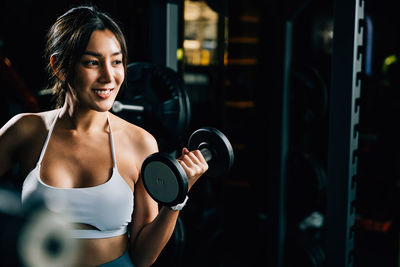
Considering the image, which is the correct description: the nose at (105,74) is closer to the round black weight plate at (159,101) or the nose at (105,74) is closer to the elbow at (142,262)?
the elbow at (142,262)

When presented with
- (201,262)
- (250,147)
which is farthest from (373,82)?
(201,262)

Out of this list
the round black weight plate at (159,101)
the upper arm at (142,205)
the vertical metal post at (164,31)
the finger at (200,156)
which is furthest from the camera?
the vertical metal post at (164,31)

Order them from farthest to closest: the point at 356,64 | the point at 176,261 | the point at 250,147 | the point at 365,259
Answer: the point at 250,147, the point at 365,259, the point at 176,261, the point at 356,64

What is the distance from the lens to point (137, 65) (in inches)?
53.1

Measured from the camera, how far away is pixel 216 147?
2.78ft

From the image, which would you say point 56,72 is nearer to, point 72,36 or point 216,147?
point 72,36

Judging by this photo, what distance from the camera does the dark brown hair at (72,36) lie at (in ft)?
2.54

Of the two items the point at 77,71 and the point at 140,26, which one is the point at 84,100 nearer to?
the point at 77,71

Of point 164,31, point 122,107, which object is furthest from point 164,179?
point 164,31

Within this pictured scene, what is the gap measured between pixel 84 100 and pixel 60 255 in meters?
0.32

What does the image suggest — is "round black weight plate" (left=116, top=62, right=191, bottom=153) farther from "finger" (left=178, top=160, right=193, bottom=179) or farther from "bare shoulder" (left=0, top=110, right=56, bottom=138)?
"finger" (left=178, top=160, right=193, bottom=179)

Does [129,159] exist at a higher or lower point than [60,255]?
higher

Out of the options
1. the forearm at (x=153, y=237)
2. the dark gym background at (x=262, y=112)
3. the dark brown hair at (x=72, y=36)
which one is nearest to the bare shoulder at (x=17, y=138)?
the dark brown hair at (x=72, y=36)

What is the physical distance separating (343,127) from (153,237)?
714 mm
